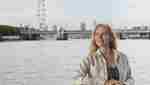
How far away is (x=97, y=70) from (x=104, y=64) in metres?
0.03

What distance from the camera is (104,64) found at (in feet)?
4.22

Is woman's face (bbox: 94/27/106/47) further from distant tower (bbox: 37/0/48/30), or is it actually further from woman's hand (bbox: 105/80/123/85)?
distant tower (bbox: 37/0/48/30)

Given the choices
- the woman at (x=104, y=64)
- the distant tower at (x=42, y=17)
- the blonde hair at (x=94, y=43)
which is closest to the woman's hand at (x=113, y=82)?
the woman at (x=104, y=64)

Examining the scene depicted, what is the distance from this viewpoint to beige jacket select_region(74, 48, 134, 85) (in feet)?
4.17

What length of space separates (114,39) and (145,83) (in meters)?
3.07

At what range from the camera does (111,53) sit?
1.31m

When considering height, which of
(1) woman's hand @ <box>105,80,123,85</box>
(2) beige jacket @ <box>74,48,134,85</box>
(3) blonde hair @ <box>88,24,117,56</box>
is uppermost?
(3) blonde hair @ <box>88,24,117,56</box>

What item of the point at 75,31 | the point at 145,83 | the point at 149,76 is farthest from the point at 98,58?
the point at 75,31

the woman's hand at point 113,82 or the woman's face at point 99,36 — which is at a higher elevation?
the woman's face at point 99,36

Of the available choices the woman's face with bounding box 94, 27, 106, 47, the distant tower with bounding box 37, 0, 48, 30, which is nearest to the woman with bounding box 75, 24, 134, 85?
the woman's face with bounding box 94, 27, 106, 47

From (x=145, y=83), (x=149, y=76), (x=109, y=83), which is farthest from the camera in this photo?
(x=149, y=76)

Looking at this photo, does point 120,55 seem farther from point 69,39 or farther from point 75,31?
point 69,39

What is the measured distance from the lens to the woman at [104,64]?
127 cm

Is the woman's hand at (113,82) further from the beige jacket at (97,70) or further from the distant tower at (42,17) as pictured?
the distant tower at (42,17)
